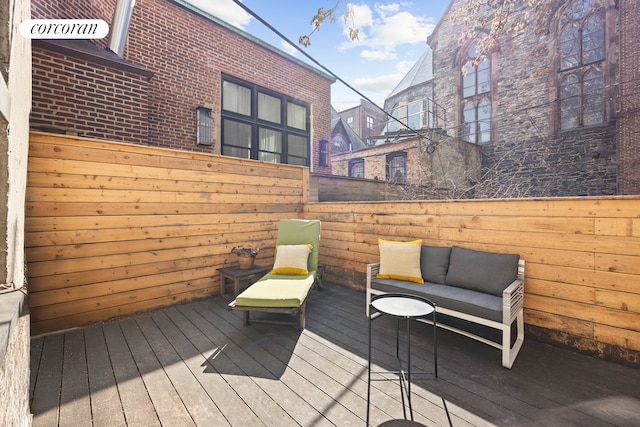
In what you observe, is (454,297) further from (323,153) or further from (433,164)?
(433,164)

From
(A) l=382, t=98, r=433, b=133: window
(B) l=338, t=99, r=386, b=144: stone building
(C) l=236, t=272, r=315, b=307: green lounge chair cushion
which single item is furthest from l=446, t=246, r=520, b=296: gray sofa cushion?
(B) l=338, t=99, r=386, b=144: stone building

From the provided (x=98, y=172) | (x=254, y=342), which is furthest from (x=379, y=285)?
(x=98, y=172)

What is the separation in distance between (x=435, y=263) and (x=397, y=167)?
26.1ft

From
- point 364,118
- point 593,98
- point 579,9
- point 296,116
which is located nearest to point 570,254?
point 296,116

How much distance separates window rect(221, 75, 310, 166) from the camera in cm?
628

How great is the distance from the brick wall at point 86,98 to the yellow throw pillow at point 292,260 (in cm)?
311

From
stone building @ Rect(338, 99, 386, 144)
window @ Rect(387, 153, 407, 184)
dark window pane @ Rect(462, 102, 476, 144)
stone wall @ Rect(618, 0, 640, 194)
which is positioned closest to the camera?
stone wall @ Rect(618, 0, 640, 194)

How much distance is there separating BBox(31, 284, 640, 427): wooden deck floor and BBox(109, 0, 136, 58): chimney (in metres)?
4.53

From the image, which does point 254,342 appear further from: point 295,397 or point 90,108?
point 90,108

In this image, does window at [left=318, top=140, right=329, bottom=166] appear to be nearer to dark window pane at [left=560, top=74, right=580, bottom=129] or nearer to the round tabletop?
the round tabletop

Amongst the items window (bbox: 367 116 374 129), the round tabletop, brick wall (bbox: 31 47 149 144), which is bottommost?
the round tabletop

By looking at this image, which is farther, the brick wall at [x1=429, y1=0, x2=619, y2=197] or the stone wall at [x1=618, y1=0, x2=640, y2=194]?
the brick wall at [x1=429, y1=0, x2=619, y2=197]

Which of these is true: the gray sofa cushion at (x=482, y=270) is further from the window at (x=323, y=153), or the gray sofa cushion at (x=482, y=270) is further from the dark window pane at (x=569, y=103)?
the dark window pane at (x=569, y=103)

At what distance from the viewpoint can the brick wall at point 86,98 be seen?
3.51 metres
